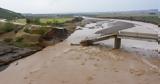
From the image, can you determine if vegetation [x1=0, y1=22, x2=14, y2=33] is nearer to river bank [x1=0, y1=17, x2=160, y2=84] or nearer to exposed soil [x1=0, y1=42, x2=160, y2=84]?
river bank [x1=0, y1=17, x2=160, y2=84]

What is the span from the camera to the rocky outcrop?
82.4ft

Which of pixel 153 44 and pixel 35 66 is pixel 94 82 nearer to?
pixel 35 66

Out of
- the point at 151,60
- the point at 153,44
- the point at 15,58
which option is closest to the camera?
the point at 151,60

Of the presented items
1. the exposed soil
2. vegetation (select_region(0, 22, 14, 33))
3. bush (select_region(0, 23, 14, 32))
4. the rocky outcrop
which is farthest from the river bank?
bush (select_region(0, 23, 14, 32))

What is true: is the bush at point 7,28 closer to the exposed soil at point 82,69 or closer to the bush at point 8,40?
the bush at point 8,40

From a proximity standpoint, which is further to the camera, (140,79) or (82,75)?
(82,75)

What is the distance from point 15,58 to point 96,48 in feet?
30.3

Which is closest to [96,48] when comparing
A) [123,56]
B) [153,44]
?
[123,56]

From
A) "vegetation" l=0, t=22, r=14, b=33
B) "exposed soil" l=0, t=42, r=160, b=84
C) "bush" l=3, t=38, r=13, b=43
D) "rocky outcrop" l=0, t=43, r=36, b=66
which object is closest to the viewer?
"exposed soil" l=0, t=42, r=160, b=84

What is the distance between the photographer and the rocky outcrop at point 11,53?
82.4 feet

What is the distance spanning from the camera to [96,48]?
31000mm

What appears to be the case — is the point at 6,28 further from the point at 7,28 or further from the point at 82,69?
the point at 82,69

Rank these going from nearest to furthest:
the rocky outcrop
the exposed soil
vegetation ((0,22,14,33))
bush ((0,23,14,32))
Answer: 1. the exposed soil
2. the rocky outcrop
3. vegetation ((0,22,14,33))
4. bush ((0,23,14,32))

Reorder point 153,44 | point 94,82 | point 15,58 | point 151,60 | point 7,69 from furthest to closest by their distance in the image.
→ point 153,44
point 15,58
point 151,60
point 7,69
point 94,82
